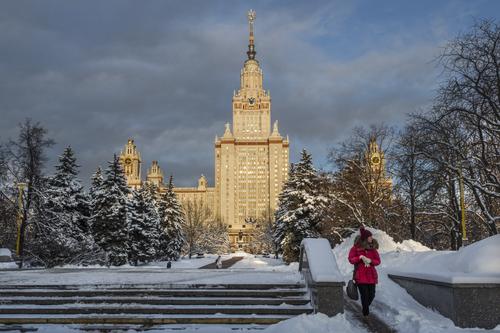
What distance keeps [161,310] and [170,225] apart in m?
53.2

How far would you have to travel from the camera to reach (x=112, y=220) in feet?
135

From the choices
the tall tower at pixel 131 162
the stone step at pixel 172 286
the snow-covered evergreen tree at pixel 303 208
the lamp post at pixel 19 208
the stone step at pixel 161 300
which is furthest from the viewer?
the tall tower at pixel 131 162

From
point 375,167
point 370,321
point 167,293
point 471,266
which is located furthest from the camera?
point 375,167

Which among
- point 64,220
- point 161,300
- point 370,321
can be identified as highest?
point 64,220

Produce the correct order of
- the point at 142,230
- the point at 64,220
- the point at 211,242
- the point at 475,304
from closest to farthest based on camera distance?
the point at 475,304, the point at 64,220, the point at 142,230, the point at 211,242

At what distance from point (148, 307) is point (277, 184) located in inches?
6985

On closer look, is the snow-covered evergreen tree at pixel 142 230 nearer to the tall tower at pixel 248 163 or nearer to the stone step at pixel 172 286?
the stone step at pixel 172 286

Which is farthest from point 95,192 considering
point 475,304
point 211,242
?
point 211,242

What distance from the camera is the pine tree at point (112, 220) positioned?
40719mm

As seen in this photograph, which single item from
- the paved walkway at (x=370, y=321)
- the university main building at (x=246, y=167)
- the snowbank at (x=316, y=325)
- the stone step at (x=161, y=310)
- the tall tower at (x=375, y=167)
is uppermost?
the university main building at (x=246, y=167)

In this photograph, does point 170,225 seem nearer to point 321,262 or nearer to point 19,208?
point 19,208

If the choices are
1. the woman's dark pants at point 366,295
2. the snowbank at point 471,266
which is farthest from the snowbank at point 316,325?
the snowbank at point 471,266

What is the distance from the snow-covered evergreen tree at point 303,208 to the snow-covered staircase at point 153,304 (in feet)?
105

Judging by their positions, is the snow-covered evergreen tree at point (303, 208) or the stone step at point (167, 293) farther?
the snow-covered evergreen tree at point (303, 208)
